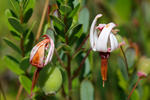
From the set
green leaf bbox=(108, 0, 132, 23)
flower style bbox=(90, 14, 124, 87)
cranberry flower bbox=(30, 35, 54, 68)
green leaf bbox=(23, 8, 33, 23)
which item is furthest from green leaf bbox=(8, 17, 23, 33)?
green leaf bbox=(108, 0, 132, 23)

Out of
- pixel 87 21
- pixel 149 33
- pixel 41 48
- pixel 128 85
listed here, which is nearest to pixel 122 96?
pixel 128 85

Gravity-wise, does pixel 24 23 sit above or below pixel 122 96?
above

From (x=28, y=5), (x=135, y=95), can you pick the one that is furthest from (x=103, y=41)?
(x=135, y=95)

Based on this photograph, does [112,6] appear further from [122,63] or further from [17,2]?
[17,2]

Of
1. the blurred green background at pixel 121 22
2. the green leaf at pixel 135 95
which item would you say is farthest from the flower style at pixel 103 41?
the blurred green background at pixel 121 22

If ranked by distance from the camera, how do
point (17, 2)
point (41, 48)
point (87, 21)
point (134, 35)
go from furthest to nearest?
point (134, 35) → point (87, 21) → point (17, 2) → point (41, 48)

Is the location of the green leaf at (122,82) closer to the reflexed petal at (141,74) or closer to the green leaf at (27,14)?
the reflexed petal at (141,74)
